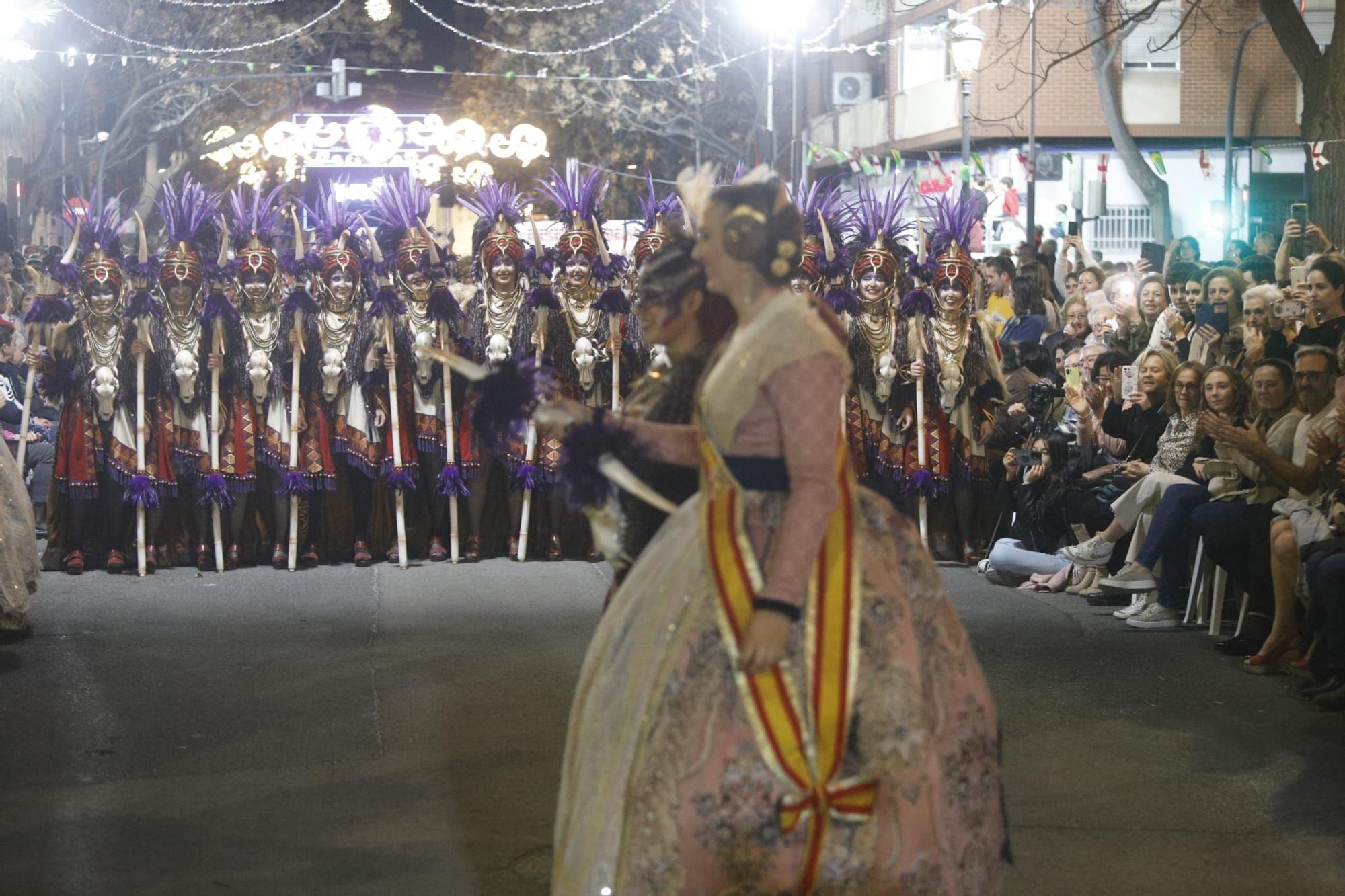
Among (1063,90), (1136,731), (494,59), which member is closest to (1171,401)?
(1136,731)

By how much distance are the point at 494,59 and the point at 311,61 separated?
3.76 m

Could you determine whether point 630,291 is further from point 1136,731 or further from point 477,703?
point 1136,731

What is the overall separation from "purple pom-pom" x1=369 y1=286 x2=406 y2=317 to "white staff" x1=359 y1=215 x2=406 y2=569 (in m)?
0.03

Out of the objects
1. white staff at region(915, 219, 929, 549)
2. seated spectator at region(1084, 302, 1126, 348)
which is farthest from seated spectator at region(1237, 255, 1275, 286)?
white staff at region(915, 219, 929, 549)

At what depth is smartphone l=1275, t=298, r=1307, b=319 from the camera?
10.0 metres

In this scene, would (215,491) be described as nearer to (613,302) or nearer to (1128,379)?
(613,302)

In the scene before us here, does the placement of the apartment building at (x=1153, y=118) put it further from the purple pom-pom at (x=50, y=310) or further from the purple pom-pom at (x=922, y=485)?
the purple pom-pom at (x=50, y=310)

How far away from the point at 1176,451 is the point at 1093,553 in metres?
0.83

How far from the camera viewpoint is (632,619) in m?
3.88

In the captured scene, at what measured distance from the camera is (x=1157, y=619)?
9.45m

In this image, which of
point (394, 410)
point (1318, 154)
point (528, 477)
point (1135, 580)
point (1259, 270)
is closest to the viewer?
point (1135, 580)

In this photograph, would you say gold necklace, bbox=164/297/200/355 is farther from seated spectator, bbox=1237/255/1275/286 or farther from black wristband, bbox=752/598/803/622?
black wristband, bbox=752/598/803/622

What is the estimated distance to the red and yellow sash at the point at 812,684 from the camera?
12.0 feet

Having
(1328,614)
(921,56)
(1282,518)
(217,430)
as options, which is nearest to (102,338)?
(217,430)
